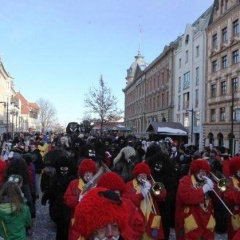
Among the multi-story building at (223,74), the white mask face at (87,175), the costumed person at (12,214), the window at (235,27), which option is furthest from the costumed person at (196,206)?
the window at (235,27)

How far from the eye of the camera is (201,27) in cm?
4044

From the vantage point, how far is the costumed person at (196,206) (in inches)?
189

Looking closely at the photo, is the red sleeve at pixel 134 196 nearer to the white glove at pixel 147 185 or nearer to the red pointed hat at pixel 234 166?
the white glove at pixel 147 185

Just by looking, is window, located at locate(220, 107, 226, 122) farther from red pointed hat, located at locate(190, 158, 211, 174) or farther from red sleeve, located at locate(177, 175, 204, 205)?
red sleeve, located at locate(177, 175, 204, 205)

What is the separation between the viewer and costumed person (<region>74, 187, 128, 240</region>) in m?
2.43

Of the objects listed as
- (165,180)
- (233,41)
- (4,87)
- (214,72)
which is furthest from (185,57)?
(4,87)

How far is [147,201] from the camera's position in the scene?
16.4 feet

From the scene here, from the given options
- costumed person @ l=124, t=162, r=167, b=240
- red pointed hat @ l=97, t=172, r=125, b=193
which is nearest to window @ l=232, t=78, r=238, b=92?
costumed person @ l=124, t=162, r=167, b=240

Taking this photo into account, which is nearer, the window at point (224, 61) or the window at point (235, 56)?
the window at point (235, 56)

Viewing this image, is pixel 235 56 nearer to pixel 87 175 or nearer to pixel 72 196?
pixel 87 175

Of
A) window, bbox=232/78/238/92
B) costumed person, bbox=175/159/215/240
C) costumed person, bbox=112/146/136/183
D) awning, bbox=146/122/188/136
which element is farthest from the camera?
window, bbox=232/78/238/92

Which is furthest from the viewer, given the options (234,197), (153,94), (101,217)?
(153,94)

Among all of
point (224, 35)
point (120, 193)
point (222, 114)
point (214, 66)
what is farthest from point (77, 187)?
point (214, 66)

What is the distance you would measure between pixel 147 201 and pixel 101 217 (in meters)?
2.65
